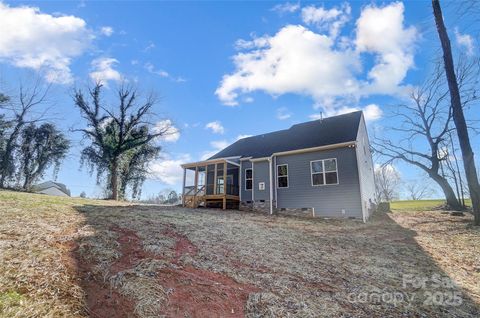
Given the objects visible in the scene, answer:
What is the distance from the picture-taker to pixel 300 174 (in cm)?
1480

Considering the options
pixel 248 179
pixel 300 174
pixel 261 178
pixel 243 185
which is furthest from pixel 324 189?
pixel 243 185

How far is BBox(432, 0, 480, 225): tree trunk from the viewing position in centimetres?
1010

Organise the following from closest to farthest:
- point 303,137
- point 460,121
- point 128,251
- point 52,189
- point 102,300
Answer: point 102,300 → point 128,251 → point 460,121 → point 303,137 → point 52,189

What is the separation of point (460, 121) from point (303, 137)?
25.8 feet

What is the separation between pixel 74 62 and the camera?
45.8 ft

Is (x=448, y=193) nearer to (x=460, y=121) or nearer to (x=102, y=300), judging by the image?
(x=460, y=121)

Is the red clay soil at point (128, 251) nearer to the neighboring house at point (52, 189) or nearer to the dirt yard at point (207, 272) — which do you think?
A: the dirt yard at point (207, 272)

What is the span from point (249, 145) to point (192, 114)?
4893mm

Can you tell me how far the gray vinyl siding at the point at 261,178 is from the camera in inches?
616

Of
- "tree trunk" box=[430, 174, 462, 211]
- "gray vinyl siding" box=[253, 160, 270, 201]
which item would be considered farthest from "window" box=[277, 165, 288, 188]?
"tree trunk" box=[430, 174, 462, 211]

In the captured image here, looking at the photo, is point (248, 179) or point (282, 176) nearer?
point (282, 176)

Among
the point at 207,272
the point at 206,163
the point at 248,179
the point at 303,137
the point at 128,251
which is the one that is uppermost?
the point at 303,137

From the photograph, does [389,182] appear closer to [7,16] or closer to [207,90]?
[207,90]

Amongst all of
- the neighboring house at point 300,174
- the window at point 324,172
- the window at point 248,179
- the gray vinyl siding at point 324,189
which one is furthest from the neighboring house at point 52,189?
the window at point 324,172
